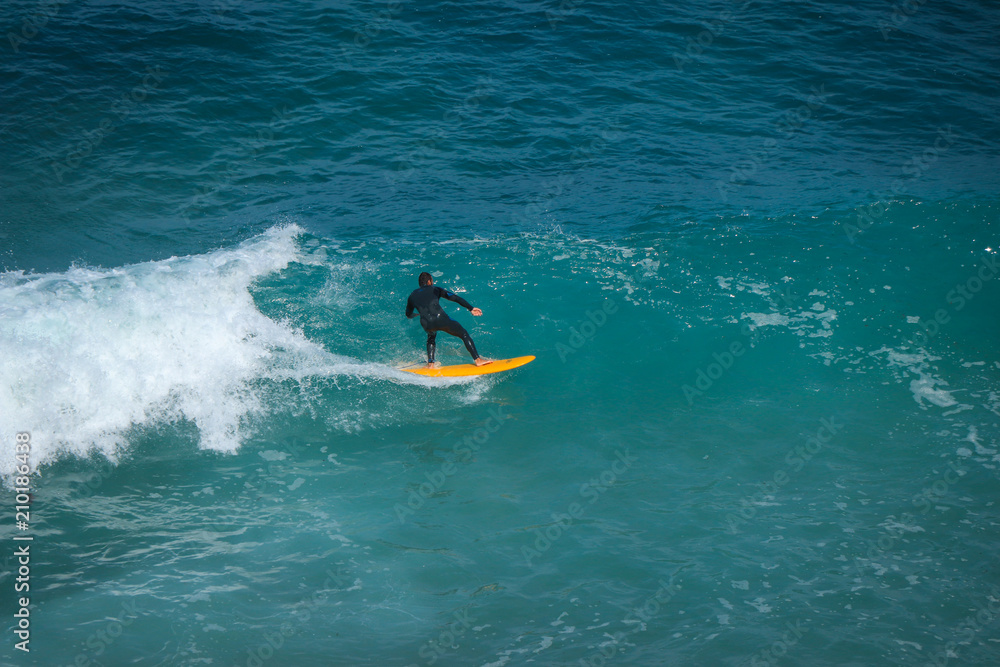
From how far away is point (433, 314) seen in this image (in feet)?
33.7

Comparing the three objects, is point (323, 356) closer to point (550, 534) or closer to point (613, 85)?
point (550, 534)

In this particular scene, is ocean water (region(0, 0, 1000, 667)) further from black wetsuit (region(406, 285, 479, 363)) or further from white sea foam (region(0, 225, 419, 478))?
black wetsuit (region(406, 285, 479, 363))

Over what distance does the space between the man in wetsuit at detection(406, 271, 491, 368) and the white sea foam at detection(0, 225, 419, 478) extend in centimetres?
81

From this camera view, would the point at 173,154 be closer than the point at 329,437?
No

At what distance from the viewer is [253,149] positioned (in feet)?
51.1

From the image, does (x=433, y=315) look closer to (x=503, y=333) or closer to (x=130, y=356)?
(x=503, y=333)

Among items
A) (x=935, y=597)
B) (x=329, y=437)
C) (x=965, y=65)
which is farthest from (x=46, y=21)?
(x=965, y=65)

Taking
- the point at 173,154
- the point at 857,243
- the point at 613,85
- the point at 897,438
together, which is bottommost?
the point at 897,438

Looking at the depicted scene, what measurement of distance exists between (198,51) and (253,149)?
3.93m

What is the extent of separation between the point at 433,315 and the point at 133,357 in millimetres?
3952

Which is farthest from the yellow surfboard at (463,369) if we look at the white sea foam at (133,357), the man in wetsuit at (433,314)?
the white sea foam at (133,357)

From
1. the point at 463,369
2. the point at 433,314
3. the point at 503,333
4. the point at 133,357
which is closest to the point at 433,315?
the point at 433,314

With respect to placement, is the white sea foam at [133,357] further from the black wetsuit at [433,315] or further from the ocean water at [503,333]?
the black wetsuit at [433,315]

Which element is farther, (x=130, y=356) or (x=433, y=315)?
(x=433, y=315)
